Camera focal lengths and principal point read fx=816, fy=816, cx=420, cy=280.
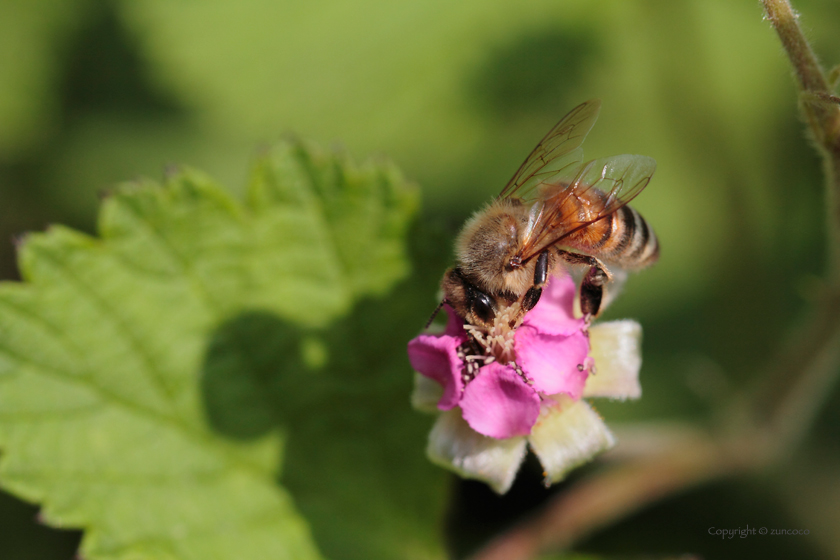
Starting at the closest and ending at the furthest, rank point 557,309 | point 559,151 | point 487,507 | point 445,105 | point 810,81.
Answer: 1. point 810,81
2. point 557,309
3. point 559,151
4. point 487,507
5. point 445,105

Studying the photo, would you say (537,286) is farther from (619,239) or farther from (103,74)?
(103,74)

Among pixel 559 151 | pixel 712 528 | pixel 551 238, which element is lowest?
pixel 712 528

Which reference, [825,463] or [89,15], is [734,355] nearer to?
[825,463]

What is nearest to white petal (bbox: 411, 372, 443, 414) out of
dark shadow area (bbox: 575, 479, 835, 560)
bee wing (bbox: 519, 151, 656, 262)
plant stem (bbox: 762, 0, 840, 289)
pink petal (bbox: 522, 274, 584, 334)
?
pink petal (bbox: 522, 274, 584, 334)

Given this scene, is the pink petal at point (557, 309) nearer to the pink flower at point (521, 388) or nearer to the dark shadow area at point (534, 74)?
the pink flower at point (521, 388)

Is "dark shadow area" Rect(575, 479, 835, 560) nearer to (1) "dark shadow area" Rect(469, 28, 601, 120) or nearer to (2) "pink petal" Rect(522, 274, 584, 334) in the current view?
(2) "pink petal" Rect(522, 274, 584, 334)

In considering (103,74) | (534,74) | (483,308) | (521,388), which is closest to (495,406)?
(521,388)

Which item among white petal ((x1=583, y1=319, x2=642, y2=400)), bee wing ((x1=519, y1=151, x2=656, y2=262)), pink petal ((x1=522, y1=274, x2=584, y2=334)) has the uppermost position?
bee wing ((x1=519, y1=151, x2=656, y2=262))
